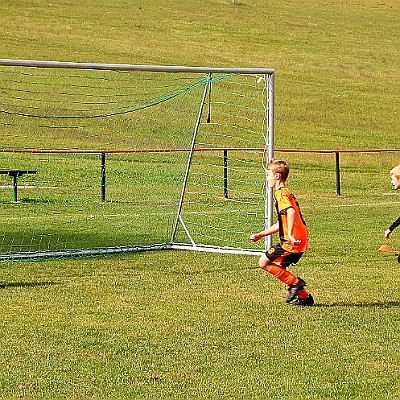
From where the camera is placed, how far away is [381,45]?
6397cm

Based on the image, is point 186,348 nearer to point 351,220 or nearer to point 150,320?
point 150,320

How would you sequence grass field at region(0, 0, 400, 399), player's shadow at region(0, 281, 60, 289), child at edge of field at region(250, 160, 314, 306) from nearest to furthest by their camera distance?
grass field at region(0, 0, 400, 399)
child at edge of field at region(250, 160, 314, 306)
player's shadow at region(0, 281, 60, 289)

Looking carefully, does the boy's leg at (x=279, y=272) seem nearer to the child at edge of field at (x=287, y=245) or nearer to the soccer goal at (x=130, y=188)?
the child at edge of field at (x=287, y=245)

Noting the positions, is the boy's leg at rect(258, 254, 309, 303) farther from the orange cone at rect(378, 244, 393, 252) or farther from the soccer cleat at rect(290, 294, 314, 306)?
the orange cone at rect(378, 244, 393, 252)

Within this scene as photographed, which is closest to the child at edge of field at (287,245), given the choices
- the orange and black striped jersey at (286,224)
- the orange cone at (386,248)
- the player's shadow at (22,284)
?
the orange and black striped jersey at (286,224)

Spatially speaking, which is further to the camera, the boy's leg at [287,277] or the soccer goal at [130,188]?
the soccer goal at [130,188]

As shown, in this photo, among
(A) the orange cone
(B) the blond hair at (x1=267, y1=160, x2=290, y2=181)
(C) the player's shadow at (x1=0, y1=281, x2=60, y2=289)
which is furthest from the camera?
(A) the orange cone

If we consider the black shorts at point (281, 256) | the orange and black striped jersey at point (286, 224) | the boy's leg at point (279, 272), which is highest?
the orange and black striped jersey at point (286, 224)

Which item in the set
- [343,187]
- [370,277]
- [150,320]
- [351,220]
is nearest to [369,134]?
[343,187]

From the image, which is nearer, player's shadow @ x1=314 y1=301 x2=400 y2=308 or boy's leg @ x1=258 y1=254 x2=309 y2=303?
boy's leg @ x1=258 y1=254 x2=309 y2=303

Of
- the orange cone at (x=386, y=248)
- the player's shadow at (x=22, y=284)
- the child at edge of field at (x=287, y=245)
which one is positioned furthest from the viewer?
the orange cone at (x=386, y=248)

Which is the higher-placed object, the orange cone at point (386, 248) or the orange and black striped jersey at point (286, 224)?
the orange and black striped jersey at point (286, 224)

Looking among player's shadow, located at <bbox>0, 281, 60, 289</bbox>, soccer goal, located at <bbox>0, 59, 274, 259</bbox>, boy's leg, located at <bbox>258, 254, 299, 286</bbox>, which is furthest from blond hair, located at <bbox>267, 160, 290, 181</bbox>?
soccer goal, located at <bbox>0, 59, 274, 259</bbox>

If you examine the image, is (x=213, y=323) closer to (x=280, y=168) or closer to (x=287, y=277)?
(x=287, y=277)
